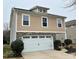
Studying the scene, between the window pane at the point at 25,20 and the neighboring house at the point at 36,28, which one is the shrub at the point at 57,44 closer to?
the neighboring house at the point at 36,28

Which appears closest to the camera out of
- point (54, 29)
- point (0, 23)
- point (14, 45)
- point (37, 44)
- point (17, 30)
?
point (0, 23)

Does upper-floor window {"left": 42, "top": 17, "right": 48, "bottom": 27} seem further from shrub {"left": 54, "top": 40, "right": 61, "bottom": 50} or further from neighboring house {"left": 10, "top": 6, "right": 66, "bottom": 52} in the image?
shrub {"left": 54, "top": 40, "right": 61, "bottom": 50}

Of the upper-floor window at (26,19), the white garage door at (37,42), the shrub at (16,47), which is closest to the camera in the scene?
the shrub at (16,47)

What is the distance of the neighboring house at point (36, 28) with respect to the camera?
413 inches

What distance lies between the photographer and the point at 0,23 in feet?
3.17

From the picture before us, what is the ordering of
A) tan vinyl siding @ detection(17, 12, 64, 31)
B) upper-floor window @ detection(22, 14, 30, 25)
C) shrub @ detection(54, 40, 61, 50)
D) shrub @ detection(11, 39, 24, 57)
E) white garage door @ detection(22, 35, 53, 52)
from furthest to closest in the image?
shrub @ detection(54, 40, 61, 50)
white garage door @ detection(22, 35, 53, 52)
upper-floor window @ detection(22, 14, 30, 25)
tan vinyl siding @ detection(17, 12, 64, 31)
shrub @ detection(11, 39, 24, 57)

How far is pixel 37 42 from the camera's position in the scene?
11.6 m

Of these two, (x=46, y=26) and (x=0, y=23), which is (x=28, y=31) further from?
(x=0, y=23)

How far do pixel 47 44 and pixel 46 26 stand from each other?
159 centimetres

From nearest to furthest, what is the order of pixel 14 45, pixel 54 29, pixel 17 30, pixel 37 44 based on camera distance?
pixel 14 45 < pixel 17 30 < pixel 37 44 < pixel 54 29

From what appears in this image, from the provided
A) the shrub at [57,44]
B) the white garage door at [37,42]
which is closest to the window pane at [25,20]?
the white garage door at [37,42]

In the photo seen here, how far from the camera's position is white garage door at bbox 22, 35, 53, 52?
11006 mm

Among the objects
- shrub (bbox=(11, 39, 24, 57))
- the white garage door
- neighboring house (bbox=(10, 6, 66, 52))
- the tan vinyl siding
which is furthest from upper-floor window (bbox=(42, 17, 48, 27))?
shrub (bbox=(11, 39, 24, 57))

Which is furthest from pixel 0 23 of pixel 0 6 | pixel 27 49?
pixel 27 49
